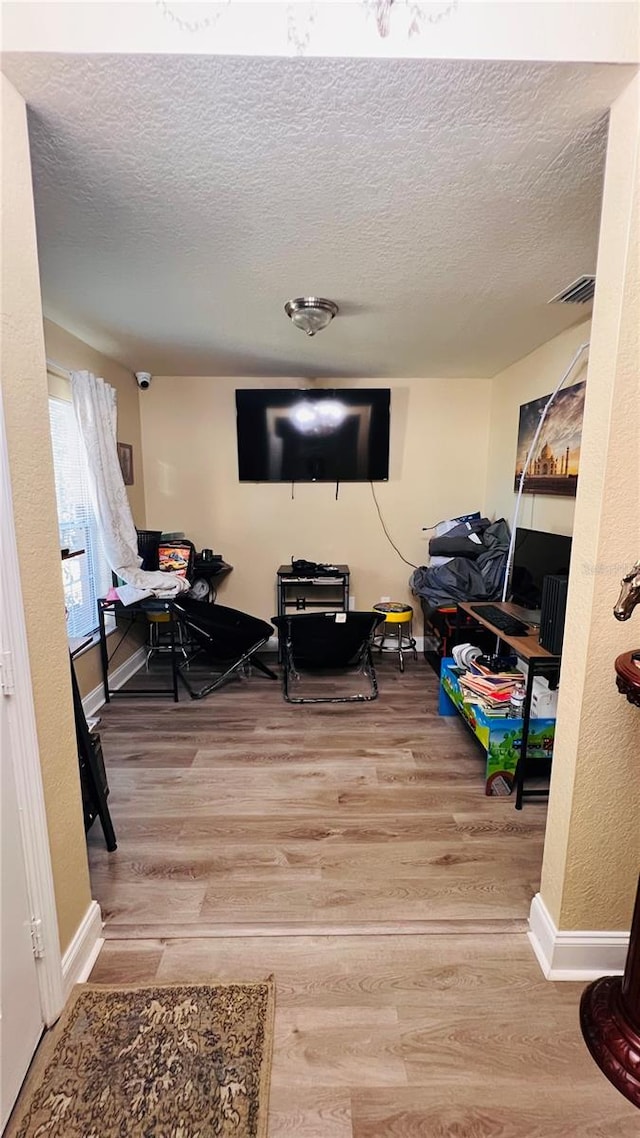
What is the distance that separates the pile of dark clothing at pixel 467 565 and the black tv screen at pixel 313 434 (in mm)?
856

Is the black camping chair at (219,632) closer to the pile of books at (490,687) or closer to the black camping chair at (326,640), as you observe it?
the black camping chair at (326,640)

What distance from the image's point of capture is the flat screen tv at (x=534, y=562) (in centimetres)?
244

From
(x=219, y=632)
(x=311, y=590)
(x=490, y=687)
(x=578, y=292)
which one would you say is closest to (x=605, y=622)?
(x=490, y=687)

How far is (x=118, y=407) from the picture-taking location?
3457 mm

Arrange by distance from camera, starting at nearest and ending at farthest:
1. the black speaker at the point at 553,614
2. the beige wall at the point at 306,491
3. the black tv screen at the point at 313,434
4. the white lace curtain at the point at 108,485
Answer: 1. the black speaker at the point at 553,614
2. the white lace curtain at the point at 108,485
3. the black tv screen at the point at 313,434
4. the beige wall at the point at 306,491

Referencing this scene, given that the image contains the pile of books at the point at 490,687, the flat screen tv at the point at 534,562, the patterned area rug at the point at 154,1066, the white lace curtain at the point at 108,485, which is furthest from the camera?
the white lace curtain at the point at 108,485

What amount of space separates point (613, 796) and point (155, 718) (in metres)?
2.49

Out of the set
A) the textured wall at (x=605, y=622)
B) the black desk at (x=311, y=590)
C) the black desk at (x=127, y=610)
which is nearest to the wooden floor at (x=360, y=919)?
the textured wall at (x=605, y=622)

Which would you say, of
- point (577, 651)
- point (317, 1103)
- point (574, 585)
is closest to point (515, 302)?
point (574, 585)

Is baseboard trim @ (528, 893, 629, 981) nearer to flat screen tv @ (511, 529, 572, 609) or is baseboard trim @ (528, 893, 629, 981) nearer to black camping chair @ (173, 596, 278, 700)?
flat screen tv @ (511, 529, 572, 609)

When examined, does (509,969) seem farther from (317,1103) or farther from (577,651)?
(577,651)

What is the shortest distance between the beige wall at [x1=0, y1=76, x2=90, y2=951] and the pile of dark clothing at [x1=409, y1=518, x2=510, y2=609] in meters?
2.67

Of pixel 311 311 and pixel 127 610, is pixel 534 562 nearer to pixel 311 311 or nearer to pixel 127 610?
pixel 311 311

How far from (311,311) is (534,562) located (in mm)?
1901
